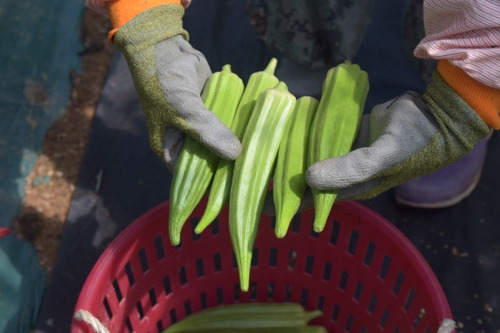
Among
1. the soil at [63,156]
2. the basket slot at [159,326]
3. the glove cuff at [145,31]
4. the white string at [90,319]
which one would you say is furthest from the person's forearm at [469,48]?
the soil at [63,156]

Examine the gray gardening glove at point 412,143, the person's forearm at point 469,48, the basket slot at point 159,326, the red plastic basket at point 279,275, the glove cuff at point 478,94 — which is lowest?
the basket slot at point 159,326

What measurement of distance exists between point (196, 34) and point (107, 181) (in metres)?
0.89

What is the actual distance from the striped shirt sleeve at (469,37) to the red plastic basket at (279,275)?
0.61m

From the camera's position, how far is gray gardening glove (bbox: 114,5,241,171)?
4.89 ft

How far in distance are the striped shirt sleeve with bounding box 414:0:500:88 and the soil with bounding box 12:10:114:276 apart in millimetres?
1697

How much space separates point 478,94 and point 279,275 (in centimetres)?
104

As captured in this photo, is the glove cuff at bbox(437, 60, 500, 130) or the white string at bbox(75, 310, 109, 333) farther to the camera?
the white string at bbox(75, 310, 109, 333)

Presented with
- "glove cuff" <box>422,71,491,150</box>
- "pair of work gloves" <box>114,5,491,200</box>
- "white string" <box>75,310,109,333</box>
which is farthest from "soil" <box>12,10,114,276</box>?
"glove cuff" <box>422,71,491,150</box>

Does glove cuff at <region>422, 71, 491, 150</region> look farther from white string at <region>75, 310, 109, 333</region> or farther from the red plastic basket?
white string at <region>75, 310, 109, 333</region>

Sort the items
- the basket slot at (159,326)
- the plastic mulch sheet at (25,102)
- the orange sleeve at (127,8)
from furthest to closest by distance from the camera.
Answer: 1. the plastic mulch sheet at (25,102)
2. the basket slot at (159,326)
3. the orange sleeve at (127,8)

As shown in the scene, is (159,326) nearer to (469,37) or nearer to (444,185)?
(444,185)

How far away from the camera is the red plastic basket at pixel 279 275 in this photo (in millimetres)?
1736

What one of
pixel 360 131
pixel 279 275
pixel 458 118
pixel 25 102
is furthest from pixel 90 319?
pixel 25 102

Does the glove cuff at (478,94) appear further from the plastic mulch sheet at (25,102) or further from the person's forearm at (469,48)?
the plastic mulch sheet at (25,102)
